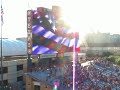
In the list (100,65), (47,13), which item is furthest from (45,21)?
(100,65)

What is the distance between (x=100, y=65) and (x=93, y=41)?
197 feet

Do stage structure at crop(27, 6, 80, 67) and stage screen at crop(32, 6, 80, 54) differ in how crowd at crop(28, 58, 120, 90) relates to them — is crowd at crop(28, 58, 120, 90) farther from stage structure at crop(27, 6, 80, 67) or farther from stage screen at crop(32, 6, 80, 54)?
stage screen at crop(32, 6, 80, 54)

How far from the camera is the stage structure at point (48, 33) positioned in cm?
3572

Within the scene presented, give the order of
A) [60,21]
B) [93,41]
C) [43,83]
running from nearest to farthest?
[43,83] < [60,21] < [93,41]

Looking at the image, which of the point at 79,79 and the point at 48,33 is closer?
the point at 79,79

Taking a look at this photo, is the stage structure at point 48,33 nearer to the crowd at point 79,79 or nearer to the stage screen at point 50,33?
the stage screen at point 50,33

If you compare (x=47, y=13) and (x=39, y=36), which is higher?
(x=47, y=13)

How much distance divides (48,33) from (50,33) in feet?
1.44

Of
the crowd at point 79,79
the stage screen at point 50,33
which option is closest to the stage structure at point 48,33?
the stage screen at point 50,33

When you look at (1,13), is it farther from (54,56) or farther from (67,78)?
(54,56)

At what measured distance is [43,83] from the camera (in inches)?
1309

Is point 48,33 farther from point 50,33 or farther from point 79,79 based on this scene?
point 79,79

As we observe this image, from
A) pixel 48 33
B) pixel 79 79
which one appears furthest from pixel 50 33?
pixel 79 79

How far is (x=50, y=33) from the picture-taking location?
38.8 metres
